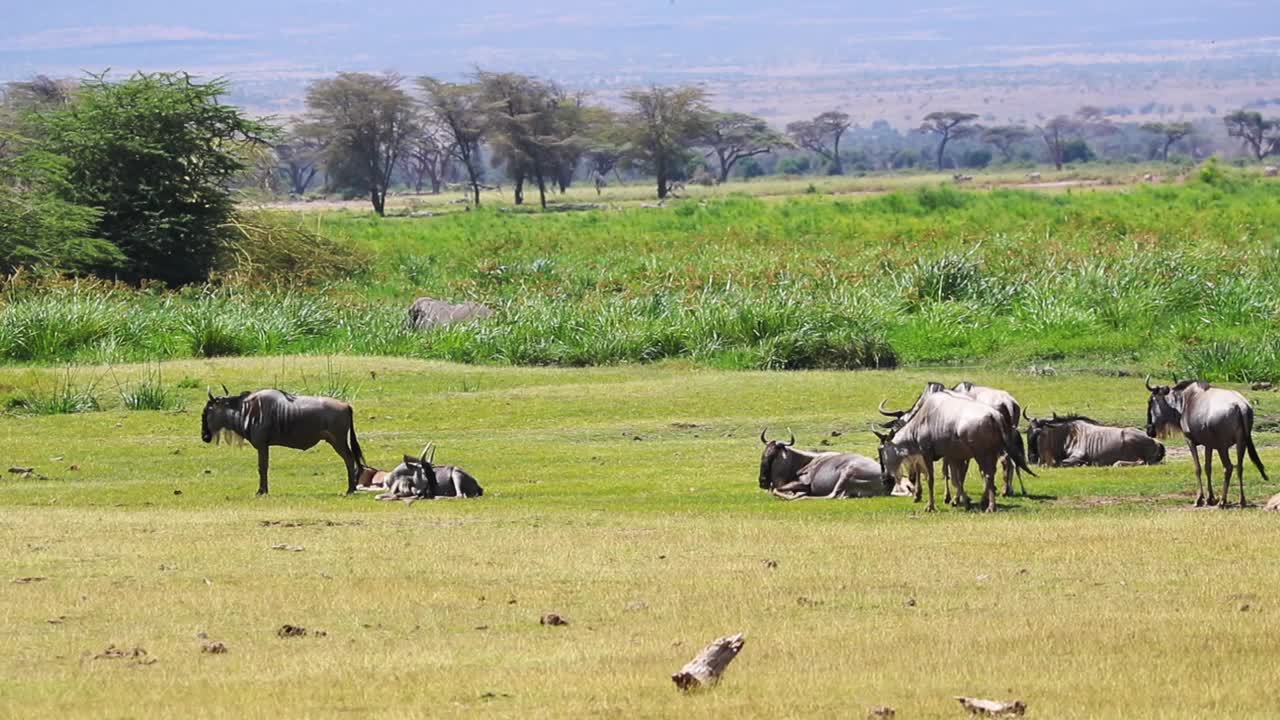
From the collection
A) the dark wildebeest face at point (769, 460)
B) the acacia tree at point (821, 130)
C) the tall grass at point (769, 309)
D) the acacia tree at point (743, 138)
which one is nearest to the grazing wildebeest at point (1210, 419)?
the dark wildebeest face at point (769, 460)

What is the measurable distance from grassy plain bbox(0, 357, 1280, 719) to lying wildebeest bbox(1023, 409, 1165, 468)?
788mm

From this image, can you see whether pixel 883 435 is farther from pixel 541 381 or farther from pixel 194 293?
pixel 194 293

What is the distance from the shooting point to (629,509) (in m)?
19.7

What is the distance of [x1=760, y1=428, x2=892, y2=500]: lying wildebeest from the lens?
21.0 m

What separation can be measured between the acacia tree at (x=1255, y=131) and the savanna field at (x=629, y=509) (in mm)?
121287

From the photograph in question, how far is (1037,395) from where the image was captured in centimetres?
3134

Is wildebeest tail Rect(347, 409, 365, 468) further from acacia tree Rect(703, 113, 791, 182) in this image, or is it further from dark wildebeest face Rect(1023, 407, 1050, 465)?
acacia tree Rect(703, 113, 791, 182)

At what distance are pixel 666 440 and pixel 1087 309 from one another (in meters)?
14.9

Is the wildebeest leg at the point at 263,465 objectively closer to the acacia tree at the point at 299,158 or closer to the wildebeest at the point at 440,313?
the wildebeest at the point at 440,313

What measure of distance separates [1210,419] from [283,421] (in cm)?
969

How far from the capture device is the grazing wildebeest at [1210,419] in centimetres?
1822

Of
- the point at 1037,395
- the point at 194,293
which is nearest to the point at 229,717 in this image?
the point at 1037,395

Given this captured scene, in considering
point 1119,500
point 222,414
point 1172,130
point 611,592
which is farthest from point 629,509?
Result: point 1172,130

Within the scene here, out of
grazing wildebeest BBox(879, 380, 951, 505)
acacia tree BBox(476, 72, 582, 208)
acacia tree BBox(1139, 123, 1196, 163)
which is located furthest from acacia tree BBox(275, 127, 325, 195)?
grazing wildebeest BBox(879, 380, 951, 505)
